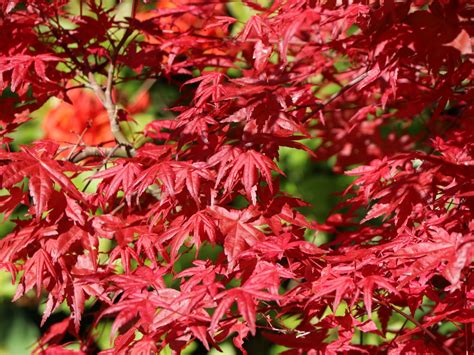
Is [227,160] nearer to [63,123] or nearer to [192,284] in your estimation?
[192,284]

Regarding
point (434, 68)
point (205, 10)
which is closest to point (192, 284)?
point (434, 68)

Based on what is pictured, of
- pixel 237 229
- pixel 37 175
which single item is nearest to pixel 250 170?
pixel 237 229

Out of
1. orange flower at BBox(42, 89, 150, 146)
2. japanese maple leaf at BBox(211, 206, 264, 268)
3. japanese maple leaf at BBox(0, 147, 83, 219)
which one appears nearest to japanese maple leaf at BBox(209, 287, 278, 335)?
japanese maple leaf at BBox(211, 206, 264, 268)

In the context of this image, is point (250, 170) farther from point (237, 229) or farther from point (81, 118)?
point (81, 118)

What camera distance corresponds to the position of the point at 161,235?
1345mm

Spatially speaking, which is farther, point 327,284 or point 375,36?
point 375,36

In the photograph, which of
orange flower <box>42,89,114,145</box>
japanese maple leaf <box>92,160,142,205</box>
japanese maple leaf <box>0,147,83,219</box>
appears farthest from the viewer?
orange flower <box>42,89,114,145</box>

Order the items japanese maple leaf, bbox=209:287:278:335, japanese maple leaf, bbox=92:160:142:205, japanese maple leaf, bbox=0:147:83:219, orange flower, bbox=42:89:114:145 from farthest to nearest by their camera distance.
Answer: orange flower, bbox=42:89:114:145 → japanese maple leaf, bbox=92:160:142:205 → japanese maple leaf, bbox=0:147:83:219 → japanese maple leaf, bbox=209:287:278:335

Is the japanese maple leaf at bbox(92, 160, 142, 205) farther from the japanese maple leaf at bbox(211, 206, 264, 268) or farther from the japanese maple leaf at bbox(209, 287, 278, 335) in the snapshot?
the japanese maple leaf at bbox(209, 287, 278, 335)

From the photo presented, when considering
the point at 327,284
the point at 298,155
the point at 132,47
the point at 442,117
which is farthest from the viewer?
the point at 298,155

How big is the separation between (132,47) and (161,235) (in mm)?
734

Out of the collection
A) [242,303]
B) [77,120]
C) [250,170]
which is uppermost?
[250,170]

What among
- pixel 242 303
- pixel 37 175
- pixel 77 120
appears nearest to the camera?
pixel 242 303

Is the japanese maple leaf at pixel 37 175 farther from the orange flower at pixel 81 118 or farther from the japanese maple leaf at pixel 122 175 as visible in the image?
the orange flower at pixel 81 118
